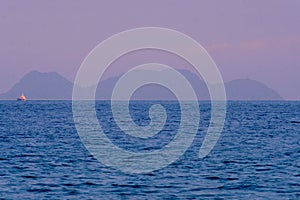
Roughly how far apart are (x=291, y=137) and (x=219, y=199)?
41.2 metres

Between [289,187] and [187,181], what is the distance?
6082mm

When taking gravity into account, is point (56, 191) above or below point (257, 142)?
below

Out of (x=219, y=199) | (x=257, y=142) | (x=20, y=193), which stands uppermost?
(x=257, y=142)

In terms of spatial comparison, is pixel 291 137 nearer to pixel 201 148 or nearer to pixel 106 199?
pixel 201 148

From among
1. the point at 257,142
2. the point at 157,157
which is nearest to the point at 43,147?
the point at 157,157

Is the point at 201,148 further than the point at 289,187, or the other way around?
the point at 201,148

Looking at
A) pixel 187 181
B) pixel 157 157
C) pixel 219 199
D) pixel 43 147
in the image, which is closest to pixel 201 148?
pixel 157 157

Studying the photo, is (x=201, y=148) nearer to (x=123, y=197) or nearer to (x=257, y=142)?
(x=257, y=142)

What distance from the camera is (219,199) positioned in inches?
1220

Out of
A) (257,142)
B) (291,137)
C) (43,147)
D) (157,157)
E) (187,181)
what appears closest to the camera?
(187,181)

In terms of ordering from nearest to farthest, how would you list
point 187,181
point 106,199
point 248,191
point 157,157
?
point 106,199 → point 248,191 → point 187,181 → point 157,157

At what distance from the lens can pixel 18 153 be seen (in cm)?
5066

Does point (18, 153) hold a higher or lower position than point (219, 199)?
higher

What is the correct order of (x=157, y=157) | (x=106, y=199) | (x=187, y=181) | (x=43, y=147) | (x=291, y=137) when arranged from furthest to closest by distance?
(x=291, y=137) → (x=43, y=147) → (x=157, y=157) → (x=187, y=181) → (x=106, y=199)
